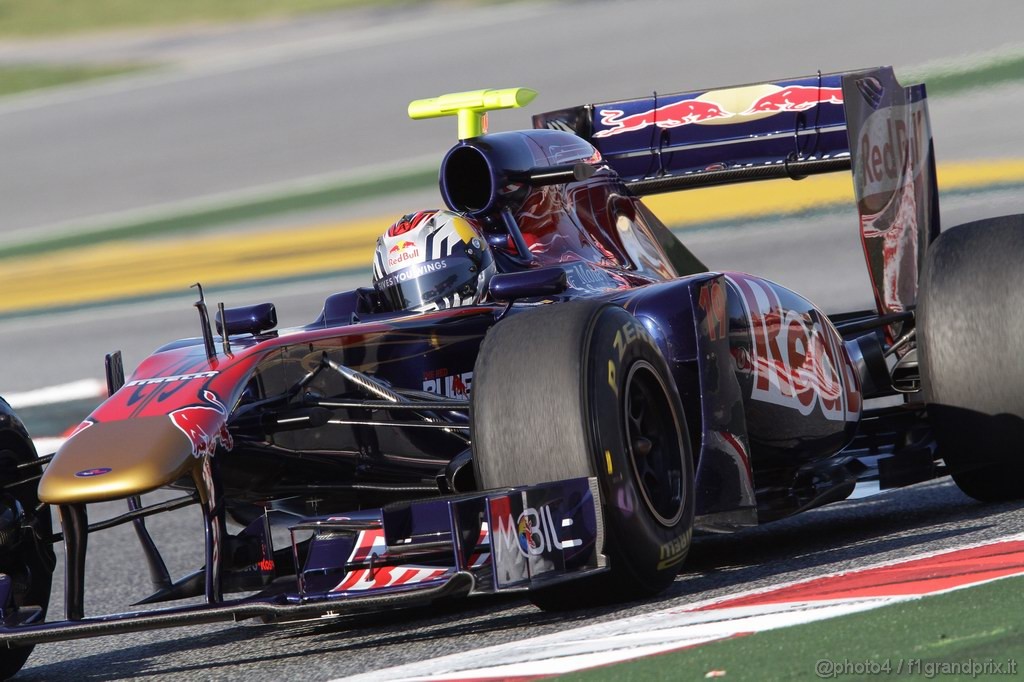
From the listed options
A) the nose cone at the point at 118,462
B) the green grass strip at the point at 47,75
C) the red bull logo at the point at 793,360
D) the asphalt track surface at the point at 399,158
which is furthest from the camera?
the green grass strip at the point at 47,75

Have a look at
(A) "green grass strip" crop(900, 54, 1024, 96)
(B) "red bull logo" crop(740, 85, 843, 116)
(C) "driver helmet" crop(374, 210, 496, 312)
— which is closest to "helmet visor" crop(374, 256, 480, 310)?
(C) "driver helmet" crop(374, 210, 496, 312)

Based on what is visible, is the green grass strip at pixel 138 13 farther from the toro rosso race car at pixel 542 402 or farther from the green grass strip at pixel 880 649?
the green grass strip at pixel 880 649

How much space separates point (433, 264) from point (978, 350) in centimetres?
202

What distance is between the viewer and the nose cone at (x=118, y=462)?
440 centimetres

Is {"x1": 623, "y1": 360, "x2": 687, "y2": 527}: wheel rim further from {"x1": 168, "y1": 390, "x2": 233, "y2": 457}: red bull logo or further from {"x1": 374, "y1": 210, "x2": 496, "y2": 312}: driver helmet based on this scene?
{"x1": 168, "y1": 390, "x2": 233, "y2": 457}: red bull logo

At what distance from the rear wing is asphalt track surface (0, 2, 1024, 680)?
1.15 m

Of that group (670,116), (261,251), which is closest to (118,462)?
(670,116)

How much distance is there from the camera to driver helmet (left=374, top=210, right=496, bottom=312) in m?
5.59

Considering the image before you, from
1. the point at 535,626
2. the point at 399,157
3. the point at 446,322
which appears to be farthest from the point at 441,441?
the point at 399,157

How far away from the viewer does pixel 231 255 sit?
1507 cm

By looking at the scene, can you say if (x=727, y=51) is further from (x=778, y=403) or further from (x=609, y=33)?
(x=778, y=403)

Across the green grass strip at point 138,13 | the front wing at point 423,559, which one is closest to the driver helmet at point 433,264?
the front wing at point 423,559

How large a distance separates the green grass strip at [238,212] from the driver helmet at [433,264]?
10.3 metres

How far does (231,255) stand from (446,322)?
10.0 m
